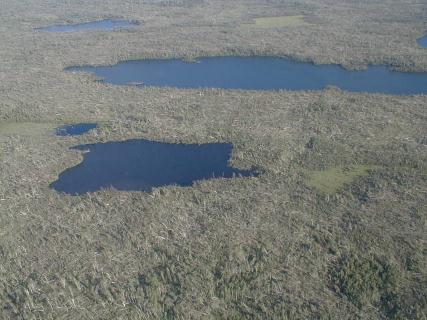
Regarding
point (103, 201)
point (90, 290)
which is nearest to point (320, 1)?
point (103, 201)

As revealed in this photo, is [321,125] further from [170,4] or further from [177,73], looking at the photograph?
[170,4]

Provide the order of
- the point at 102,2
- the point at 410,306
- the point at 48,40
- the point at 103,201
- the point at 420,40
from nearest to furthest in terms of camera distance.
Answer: the point at 410,306 → the point at 103,201 → the point at 420,40 → the point at 48,40 → the point at 102,2

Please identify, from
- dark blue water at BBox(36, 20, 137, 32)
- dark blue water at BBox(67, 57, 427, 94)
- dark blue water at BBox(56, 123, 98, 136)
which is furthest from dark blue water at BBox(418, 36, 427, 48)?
dark blue water at BBox(36, 20, 137, 32)

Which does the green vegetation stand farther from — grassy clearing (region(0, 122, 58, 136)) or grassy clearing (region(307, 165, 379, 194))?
grassy clearing (region(0, 122, 58, 136))

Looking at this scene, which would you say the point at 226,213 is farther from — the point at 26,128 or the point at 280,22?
the point at 280,22

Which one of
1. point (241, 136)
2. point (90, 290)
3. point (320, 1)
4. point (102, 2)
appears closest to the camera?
point (90, 290)

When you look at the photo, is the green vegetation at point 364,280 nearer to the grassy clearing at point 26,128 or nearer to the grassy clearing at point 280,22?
the grassy clearing at point 26,128

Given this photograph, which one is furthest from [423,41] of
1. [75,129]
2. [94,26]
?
[94,26]
